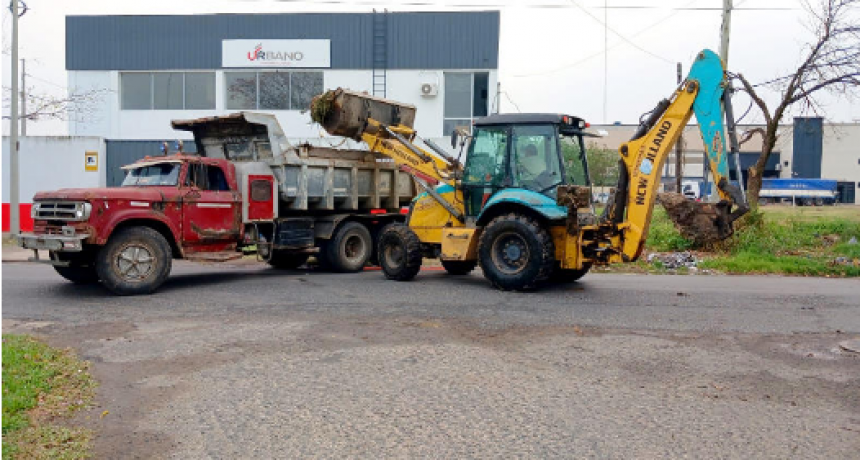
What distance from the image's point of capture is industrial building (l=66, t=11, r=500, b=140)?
2961cm

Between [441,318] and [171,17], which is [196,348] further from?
[171,17]

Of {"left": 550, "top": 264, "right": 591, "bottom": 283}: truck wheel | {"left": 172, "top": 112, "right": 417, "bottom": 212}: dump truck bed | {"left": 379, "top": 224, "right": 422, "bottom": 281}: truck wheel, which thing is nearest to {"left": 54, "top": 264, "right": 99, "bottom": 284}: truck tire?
{"left": 172, "top": 112, "right": 417, "bottom": 212}: dump truck bed

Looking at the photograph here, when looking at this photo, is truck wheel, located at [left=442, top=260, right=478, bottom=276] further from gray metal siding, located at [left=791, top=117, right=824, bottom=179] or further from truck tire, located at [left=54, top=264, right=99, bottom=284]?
gray metal siding, located at [left=791, top=117, right=824, bottom=179]

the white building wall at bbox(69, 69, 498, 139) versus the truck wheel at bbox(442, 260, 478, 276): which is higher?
the white building wall at bbox(69, 69, 498, 139)

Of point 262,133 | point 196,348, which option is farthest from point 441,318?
point 262,133

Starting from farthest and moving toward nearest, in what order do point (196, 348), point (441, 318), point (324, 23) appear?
point (324, 23) < point (441, 318) < point (196, 348)

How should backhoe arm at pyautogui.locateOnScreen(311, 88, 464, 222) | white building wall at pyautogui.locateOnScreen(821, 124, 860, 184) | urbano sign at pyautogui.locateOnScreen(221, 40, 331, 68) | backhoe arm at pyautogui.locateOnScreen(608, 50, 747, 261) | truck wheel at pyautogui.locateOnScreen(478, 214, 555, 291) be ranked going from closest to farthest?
1. backhoe arm at pyautogui.locateOnScreen(608, 50, 747, 261)
2. truck wheel at pyautogui.locateOnScreen(478, 214, 555, 291)
3. backhoe arm at pyautogui.locateOnScreen(311, 88, 464, 222)
4. urbano sign at pyautogui.locateOnScreen(221, 40, 331, 68)
5. white building wall at pyautogui.locateOnScreen(821, 124, 860, 184)

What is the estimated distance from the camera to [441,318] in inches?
369

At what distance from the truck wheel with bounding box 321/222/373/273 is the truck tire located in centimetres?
419

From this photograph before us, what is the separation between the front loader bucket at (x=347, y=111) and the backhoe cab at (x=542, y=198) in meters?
0.21

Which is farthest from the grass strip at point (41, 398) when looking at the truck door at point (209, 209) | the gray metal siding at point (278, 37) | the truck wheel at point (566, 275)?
the gray metal siding at point (278, 37)

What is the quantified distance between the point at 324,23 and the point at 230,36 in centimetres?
394

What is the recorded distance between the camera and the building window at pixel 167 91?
30953 mm

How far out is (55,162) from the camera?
79.5 feet
